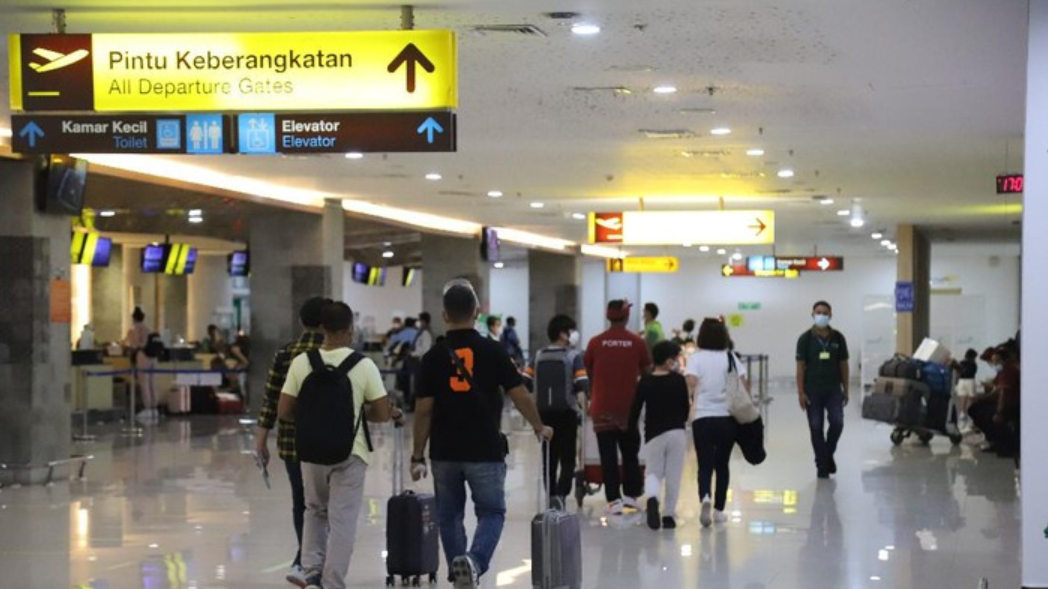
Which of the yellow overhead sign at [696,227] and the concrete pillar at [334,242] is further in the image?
the concrete pillar at [334,242]

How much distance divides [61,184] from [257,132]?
833 centimetres

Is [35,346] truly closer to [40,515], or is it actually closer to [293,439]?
[40,515]

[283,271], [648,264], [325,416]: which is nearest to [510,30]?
[325,416]

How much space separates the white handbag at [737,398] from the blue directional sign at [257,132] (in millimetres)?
5204

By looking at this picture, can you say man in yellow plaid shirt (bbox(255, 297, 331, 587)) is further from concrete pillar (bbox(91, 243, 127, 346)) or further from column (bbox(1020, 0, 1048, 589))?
concrete pillar (bbox(91, 243, 127, 346))

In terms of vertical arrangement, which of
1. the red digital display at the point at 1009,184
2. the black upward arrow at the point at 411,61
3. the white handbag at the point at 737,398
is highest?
the black upward arrow at the point at 411,61

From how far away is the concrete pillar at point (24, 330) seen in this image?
16719mm

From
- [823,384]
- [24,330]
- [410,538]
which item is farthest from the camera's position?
[823,384]

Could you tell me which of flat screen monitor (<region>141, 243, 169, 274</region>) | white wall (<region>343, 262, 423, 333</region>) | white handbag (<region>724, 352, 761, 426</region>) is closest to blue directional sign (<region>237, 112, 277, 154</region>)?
white handbag (<region>724, 352, 761, 426</region>)

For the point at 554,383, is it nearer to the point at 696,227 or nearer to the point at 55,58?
the point at 55,58

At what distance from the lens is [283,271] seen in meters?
25.0

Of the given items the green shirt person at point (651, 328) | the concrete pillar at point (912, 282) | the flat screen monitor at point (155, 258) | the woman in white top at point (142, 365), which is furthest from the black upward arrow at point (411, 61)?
the flat screen monitor at point (155, 258)

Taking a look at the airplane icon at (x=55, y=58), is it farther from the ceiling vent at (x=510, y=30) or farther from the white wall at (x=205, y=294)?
the white wall at (x=205, y=294)

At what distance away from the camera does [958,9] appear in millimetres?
9695
